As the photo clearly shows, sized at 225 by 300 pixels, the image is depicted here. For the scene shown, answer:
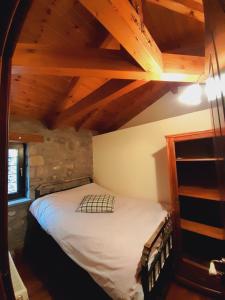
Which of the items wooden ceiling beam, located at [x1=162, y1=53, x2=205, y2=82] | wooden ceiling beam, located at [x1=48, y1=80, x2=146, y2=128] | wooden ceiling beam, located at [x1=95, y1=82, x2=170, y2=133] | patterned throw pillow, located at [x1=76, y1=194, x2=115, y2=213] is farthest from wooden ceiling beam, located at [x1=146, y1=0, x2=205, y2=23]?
patterned throw pillow, located at [x1=76, y1=194, x2=115, y2=213]

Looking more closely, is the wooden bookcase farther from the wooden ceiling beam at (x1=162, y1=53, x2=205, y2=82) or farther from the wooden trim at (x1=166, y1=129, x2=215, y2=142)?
the wooden ceiling beam at (x1=162, y1=53, x2=205, y2=82)

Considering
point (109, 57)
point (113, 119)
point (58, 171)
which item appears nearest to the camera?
point (109, 57)

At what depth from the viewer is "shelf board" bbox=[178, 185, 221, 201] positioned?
6.10ft

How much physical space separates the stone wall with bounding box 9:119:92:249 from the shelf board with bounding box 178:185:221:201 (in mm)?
2214

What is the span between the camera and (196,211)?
88.1 inches

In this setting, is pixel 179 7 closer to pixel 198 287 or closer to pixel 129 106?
pixel 129 106

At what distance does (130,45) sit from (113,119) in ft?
8.83

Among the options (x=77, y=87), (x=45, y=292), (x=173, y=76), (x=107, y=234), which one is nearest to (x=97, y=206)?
(x=107, y=234)

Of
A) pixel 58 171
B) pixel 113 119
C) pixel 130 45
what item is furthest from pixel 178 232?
pixel 113 119

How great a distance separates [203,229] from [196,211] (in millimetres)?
358

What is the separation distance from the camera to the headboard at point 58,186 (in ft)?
9.55

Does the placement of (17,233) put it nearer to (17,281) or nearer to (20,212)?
(20,212)

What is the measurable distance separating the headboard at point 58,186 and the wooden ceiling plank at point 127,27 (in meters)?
2.61

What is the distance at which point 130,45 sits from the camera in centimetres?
118
